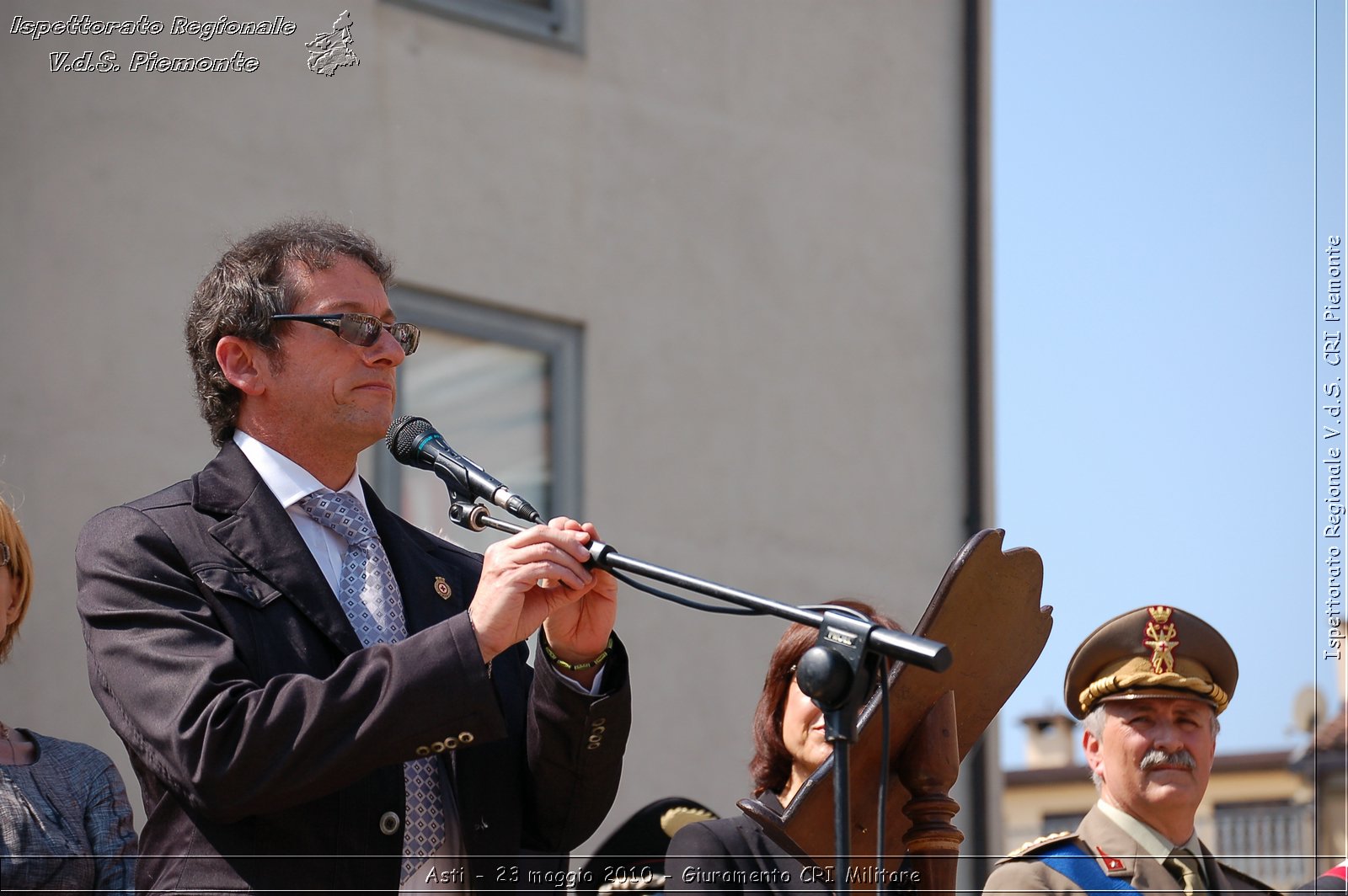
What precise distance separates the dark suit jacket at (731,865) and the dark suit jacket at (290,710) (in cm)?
41

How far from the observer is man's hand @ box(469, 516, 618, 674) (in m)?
2.96

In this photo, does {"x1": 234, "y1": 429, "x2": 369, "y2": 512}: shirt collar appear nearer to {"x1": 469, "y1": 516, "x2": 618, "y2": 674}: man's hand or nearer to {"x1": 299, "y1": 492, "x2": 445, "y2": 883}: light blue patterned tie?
{"x1": 299, "y1": 492, "x2": 445, "y2": 883}: light blue patterned tie

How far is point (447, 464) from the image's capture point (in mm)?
3195

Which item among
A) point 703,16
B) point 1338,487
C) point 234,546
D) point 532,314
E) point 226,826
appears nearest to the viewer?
point 226,826

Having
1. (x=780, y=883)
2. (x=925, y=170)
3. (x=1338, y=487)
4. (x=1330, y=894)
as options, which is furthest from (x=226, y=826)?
(x=925, y=170)

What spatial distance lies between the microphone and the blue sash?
155 cm

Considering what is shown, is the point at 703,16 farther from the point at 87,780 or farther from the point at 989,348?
the point at 87,780

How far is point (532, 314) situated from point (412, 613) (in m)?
4.80

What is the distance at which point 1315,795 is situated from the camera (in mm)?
4676

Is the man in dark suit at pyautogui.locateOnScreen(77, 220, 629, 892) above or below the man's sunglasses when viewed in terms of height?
below

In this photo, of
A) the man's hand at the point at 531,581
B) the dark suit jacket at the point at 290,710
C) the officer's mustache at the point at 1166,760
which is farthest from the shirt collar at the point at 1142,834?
the man's hand at the point at 531,581

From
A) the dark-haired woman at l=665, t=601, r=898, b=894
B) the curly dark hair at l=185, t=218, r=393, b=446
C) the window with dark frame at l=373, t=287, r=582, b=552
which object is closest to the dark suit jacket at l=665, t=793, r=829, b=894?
the dark-haired woman at l=665, t=601, r=898, b=894

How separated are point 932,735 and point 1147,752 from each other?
3.91 feet

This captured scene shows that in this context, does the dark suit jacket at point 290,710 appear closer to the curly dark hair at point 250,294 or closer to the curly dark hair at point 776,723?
the curly dark hair at point 250,294
